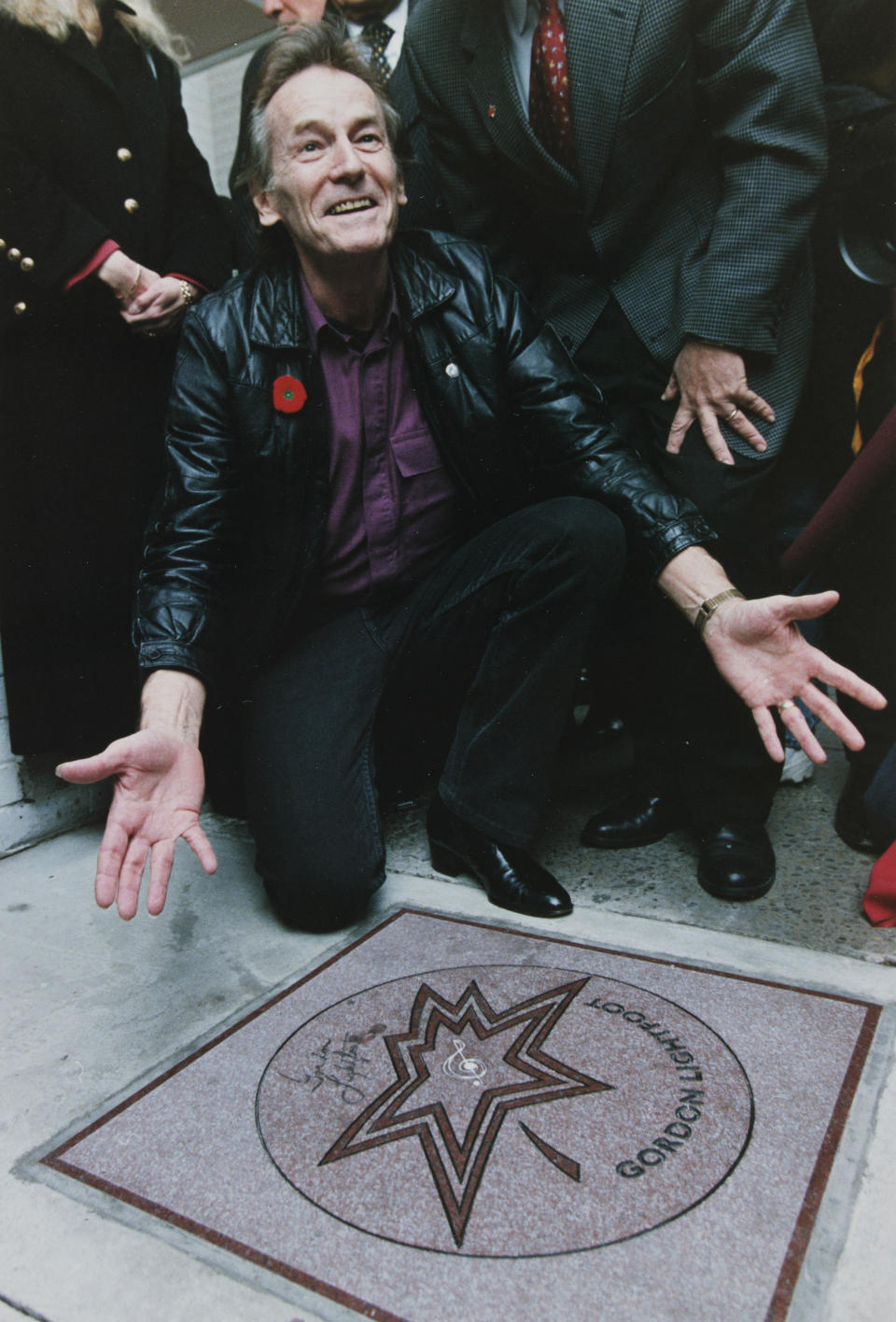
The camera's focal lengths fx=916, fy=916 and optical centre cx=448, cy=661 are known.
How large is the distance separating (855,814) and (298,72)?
5.53ft

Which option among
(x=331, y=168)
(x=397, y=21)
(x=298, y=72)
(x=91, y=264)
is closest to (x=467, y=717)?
(x=331, y=168)

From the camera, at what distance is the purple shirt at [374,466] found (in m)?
1.62

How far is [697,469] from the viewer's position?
5.59ft

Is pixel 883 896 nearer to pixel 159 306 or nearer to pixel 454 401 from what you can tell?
pixel 454 401

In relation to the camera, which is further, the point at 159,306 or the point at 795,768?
the point at 795,768

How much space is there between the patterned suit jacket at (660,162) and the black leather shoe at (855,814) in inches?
27.4

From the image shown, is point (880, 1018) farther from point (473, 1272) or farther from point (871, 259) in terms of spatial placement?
point (871, 259)

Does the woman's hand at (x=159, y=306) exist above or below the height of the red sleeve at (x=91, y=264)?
below

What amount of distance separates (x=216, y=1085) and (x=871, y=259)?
5.86 ft

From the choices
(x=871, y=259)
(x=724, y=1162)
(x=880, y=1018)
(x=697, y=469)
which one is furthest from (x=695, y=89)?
(x=724, y=1162)

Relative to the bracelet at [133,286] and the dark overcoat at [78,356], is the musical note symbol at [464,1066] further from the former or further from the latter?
the bracelet at [133,286]

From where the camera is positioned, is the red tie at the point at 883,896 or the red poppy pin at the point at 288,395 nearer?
the red tie at the point at 883,896

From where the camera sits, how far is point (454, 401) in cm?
162
